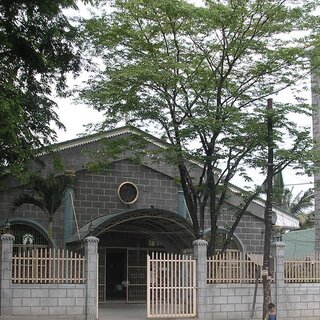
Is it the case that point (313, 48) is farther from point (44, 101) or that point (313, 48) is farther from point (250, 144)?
point (44, 101)

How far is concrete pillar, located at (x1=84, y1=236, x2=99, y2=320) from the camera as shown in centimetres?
1712

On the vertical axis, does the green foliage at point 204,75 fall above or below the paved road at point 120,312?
above

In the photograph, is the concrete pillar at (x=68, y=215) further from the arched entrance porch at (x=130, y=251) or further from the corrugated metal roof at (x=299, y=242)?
the corrugated metal roof at (x=299, y=242)

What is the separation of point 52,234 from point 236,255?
7.35m

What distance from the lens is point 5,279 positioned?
16.2 m

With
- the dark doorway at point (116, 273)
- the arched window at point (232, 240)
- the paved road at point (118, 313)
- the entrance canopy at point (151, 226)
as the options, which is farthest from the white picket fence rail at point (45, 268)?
the arched window at point (232, 240)

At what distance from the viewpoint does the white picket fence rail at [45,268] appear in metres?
16.5

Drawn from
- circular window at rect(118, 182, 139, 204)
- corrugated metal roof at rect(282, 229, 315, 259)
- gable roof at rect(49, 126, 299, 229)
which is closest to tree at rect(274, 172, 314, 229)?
corrugated metal roof at rect(282, 229, 315, 259)

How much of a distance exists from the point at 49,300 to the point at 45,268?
857 millimetres

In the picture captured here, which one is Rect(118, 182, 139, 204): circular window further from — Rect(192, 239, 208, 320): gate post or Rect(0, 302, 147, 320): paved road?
Rect(192, 239, 208, 320): gate post

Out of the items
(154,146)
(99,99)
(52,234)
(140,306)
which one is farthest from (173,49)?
(140,306)

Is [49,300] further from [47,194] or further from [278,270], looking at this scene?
[278,270]

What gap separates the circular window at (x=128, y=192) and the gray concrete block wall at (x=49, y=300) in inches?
332

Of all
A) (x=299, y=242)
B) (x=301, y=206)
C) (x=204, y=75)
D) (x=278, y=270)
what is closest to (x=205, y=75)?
(x=204, y=75)
